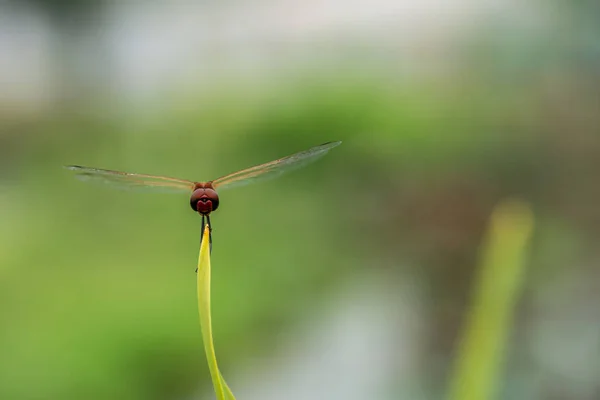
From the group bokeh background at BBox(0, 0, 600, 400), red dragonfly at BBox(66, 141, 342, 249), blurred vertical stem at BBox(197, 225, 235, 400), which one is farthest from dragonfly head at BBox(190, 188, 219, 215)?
bokeh background at BBox(0, 0, 600, 400)

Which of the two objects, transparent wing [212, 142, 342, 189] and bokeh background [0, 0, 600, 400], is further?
bokeh background [0, 0, 600, 400]

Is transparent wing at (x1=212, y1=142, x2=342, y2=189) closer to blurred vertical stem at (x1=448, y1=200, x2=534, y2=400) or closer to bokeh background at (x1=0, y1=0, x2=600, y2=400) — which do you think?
blurred vertical stem at (x1=448, y1=200, x2=534, y2=400)

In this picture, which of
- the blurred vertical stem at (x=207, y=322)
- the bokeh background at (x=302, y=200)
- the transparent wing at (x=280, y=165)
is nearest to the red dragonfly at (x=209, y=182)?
the transparent wing at (x=280, y=165)

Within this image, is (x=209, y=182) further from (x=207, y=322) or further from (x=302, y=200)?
(x=302, y=200)

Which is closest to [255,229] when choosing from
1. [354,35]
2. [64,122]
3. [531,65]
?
[64,122]

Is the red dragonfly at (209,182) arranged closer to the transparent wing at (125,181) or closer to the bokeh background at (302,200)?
the transparent wing at (125,181)

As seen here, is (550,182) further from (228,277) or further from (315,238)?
(228,277)
